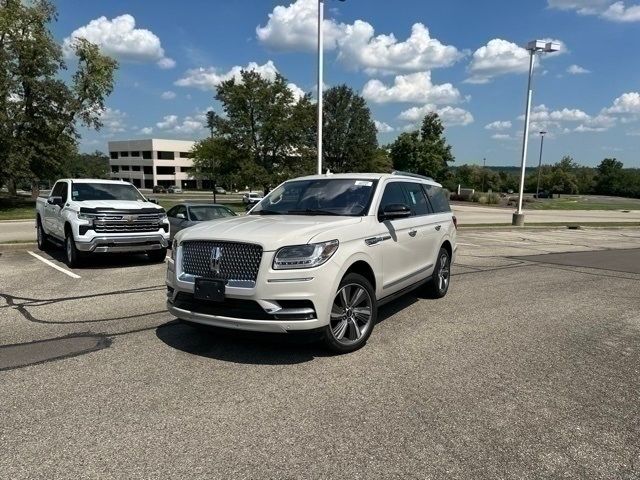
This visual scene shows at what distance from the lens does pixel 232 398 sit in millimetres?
3990

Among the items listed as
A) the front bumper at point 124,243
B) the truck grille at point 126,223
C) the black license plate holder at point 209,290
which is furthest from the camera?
the truck grille at point 126,223

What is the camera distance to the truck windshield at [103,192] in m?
11.0

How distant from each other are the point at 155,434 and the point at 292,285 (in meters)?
1.69

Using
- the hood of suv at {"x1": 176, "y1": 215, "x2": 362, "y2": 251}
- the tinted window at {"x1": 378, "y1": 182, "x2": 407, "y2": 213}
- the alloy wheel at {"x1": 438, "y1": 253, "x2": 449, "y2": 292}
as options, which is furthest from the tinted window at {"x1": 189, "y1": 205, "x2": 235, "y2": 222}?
the hood of suv at {"x1": 176, "y1": 215, "x2": 362, "y2": 251}

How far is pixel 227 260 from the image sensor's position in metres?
4.73

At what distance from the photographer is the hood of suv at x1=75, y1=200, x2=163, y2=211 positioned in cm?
1015

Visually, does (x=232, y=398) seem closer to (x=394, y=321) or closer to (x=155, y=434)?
(x=155, y=434)

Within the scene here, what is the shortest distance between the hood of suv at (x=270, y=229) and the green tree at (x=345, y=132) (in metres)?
65.9

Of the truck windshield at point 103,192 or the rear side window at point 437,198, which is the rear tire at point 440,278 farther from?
the truck windshield at point 103,192

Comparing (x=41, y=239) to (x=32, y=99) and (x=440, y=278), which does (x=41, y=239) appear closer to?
(x=440, y=278)

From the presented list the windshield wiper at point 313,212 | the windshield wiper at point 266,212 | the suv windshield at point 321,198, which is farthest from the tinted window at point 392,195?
the windshield wiper at point 266,212

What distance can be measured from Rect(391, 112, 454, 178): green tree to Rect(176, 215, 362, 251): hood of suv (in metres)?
69.3

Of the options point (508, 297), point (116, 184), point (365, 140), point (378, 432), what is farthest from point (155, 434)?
point (365, 140)

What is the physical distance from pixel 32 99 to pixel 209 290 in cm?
3410
